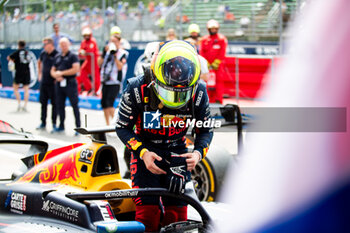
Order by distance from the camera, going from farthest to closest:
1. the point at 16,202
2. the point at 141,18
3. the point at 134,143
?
the point at 141,18
the point at 16,202
the point at 134,143

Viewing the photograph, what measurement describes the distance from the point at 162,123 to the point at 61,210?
0.85 m

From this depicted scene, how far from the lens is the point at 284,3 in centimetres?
1245

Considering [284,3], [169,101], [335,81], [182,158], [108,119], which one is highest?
[284,3]

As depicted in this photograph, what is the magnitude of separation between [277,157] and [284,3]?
12.0 m

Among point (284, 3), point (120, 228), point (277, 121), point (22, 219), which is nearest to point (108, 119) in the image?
point (284, 3)

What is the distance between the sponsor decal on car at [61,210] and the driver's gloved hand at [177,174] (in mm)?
663

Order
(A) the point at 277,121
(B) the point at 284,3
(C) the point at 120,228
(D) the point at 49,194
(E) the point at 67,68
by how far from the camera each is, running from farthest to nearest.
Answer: (B) the point at 284,3 → (E) the point at 67,68 → (D) the point at 49,194 → (C) the point at 120,228 → (A) the point at 277,121

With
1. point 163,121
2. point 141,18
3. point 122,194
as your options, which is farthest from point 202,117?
point 141,18

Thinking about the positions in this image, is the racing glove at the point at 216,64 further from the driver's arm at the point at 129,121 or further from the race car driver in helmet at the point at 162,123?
the driver's arm at the point at 129,121

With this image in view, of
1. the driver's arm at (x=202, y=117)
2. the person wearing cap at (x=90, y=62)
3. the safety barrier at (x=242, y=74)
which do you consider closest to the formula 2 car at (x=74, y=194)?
the driver's arm at (x=202, y=117)

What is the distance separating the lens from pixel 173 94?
3137 mm

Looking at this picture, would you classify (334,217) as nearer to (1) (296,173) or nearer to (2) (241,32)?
(1) (296,173)

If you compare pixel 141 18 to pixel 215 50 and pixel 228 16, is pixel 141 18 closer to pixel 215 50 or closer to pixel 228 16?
pixel 228 16

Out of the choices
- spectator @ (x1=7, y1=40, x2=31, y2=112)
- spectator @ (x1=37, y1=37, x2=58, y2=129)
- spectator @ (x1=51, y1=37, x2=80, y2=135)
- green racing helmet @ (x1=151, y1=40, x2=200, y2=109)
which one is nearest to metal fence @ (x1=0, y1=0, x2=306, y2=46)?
spectator @ (x1=7, y1=40, x2=31, y2=112)
